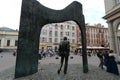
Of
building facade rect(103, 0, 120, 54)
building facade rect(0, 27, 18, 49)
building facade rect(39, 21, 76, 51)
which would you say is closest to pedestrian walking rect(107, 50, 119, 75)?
building facade rect(103, 0, 120, 54)

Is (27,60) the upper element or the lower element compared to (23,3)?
lower

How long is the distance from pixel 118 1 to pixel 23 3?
17.6 metres

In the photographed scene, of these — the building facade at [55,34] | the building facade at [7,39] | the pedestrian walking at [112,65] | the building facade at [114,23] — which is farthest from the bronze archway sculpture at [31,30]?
the building facade at [7,39]

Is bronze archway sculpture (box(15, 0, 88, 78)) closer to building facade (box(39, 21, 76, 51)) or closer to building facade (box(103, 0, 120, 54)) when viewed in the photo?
building facade (box(103, 0, 120, 54))

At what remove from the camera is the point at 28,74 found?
21.1 feet

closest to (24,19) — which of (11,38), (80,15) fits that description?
(80,15)

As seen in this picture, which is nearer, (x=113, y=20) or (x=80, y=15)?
(x=80, y=15)

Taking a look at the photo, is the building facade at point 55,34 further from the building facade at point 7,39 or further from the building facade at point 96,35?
the building facade at point 7,39

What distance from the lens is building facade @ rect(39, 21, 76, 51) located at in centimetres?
5419

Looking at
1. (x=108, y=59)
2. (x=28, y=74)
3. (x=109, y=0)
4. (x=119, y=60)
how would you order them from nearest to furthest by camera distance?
(x=28, y=74), (x=108, y=59), (x=119, y=60), (x=109, y=0)

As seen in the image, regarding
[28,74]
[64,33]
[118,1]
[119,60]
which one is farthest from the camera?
[64,33]

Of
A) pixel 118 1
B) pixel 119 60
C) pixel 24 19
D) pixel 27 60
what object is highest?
pixel 118 1

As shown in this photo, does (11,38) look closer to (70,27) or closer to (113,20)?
(70,27)

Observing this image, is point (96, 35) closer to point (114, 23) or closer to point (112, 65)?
point (114, 23)
